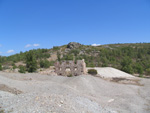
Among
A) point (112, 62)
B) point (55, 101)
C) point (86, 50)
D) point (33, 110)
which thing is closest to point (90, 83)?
point (55, 101)

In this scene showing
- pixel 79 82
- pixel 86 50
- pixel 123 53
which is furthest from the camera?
pixel 86 50

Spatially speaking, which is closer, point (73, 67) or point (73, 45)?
point (73, 67)

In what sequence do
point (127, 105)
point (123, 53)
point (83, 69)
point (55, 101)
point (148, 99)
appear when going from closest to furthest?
point (55, 101) → point (127, 105) → point (148, 99) → point (83, 69) → point (123, 53)

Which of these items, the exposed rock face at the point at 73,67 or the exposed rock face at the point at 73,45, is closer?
the exposed rock face at the point at 73,67

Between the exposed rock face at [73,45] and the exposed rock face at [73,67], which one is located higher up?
the exposed rock face at [73,45]

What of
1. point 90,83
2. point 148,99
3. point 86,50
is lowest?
point 148,99

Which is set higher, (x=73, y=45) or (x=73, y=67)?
(x=73, y=45)

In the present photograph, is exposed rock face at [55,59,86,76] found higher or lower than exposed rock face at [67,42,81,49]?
lower

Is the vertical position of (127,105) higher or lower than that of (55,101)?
lower

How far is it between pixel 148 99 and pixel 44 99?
1013 cm

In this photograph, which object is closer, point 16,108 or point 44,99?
point 16,108

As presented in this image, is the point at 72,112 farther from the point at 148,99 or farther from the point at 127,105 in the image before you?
the point at 148,99

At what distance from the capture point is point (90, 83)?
1720 cm

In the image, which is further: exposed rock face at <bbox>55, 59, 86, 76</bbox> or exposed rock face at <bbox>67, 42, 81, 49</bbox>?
exposed rock face at <bbox>67, 42, 81, 49</bbox>
